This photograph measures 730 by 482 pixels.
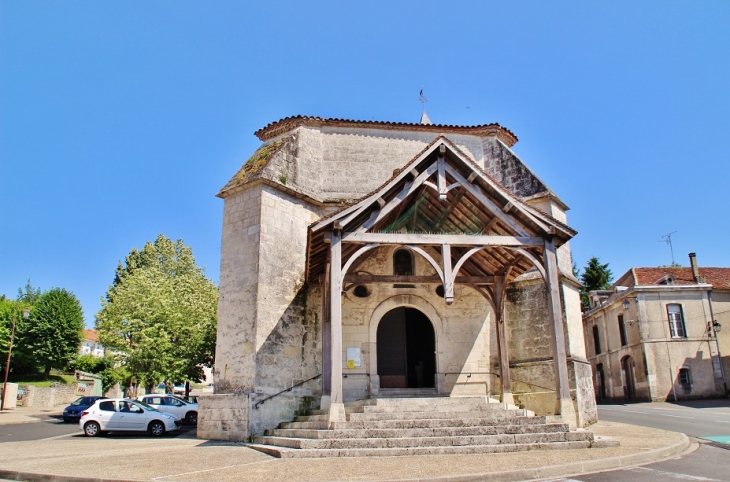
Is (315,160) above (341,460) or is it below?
above

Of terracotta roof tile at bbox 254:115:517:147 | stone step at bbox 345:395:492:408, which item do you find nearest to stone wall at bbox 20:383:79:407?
terracotta roof tile at bbox 254:115:517:147

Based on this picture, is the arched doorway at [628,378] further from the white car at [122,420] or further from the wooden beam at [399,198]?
the white car at [122,420]

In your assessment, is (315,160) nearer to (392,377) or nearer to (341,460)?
(392,377)

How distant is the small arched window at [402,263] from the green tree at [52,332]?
30109 millimetres

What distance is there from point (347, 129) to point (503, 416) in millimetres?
9392

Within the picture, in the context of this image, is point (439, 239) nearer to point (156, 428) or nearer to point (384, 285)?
point (384, 285)

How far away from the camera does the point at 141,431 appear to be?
1680 cm

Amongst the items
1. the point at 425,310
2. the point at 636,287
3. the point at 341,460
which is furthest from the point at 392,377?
the point at 636,287

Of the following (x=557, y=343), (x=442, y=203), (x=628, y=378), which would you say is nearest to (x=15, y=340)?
(x=442, y=203)

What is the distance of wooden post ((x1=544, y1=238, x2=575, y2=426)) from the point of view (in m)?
10.8

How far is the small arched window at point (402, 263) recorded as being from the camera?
601 inches

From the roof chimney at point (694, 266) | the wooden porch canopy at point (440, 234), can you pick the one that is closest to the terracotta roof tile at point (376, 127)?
the wooden porch canopy at point (440, 234)

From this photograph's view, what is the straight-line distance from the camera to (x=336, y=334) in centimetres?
1063

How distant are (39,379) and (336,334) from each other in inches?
1372
